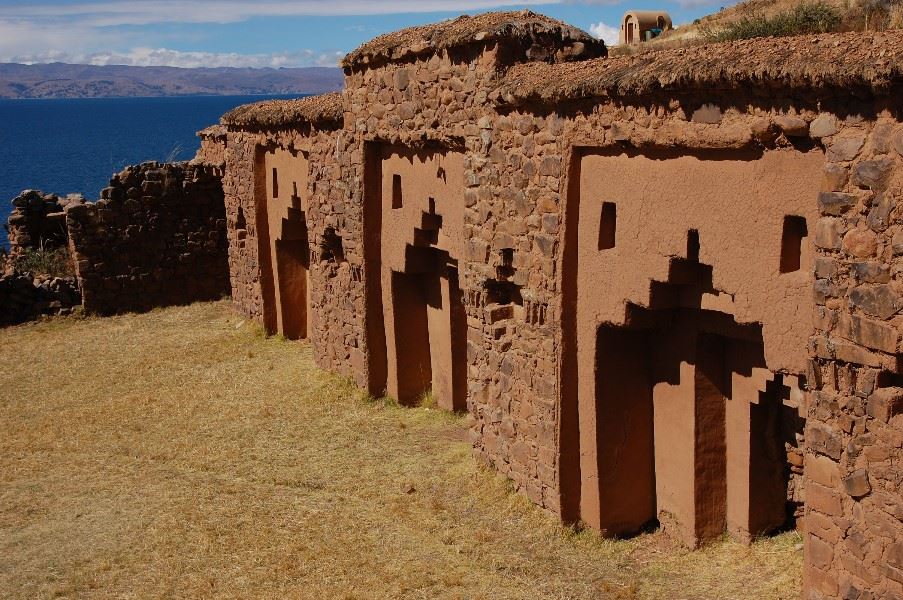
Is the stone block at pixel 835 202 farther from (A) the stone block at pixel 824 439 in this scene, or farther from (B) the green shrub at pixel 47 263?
(B) the green shrub at pixel 47 263

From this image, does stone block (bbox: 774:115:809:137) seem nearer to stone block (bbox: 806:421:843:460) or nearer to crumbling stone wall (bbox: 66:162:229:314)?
stone block (bbox: 806:421:843:460)

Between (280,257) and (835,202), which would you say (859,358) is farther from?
(280,257)

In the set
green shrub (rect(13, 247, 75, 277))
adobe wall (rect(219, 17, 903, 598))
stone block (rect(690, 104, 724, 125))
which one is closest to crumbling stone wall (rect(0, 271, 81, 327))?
green shrub (rect(13, 247, 75, 277))

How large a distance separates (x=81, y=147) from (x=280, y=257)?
348ft

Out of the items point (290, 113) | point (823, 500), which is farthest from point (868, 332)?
point (290, 113)

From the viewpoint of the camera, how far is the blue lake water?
76.8 m

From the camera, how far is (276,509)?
34.2 feet

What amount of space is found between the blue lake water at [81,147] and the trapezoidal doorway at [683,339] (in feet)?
114

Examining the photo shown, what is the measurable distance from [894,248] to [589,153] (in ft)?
10.7

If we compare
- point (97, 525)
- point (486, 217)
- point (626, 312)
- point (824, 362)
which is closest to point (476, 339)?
point (486, 217)

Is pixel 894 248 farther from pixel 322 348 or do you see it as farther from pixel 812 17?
pixel 812 17

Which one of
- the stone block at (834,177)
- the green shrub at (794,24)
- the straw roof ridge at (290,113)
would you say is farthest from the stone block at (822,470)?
the green shrub at (794,24)

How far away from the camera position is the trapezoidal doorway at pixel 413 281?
12211 millimetres

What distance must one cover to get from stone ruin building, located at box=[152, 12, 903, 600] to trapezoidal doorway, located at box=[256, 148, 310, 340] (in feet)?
9.55
